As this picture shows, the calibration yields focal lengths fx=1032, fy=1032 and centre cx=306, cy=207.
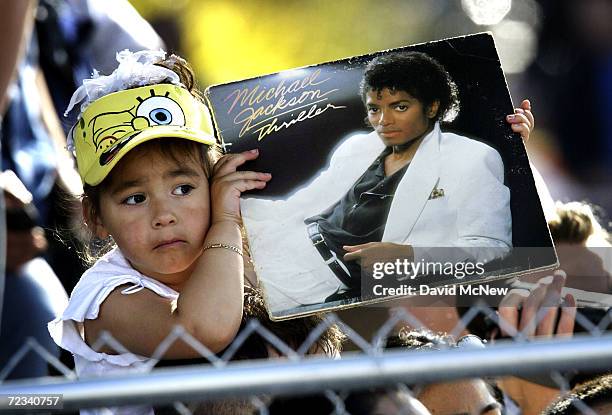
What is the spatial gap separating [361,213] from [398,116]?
214 mm

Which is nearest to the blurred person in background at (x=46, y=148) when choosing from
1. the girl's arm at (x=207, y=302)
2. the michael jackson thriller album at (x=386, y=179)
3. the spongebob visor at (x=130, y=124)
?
the spongebob visor at (x=130, y=124)

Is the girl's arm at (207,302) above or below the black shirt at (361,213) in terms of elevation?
below

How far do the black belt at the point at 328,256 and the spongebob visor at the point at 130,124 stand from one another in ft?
0.99

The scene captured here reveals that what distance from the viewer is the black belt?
6.60ft

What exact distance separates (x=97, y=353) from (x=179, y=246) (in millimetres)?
271

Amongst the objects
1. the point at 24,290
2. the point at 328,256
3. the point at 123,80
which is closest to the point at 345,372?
the point at 328,256

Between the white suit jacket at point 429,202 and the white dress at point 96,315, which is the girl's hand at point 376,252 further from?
the white dress at point 96,315

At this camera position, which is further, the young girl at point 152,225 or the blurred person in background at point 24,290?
the blurred person in background at point 24,290

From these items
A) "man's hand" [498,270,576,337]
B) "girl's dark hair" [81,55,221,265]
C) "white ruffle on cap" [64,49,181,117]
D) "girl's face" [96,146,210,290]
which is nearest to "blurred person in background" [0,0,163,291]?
"girl's dark hair" [81,55,221,265]

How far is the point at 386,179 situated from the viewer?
205 centimetres

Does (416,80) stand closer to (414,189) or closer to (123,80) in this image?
(414,189)

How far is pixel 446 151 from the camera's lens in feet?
6.77

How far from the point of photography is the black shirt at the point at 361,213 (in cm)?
203

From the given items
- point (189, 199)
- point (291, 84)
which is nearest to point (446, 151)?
point (291, 84)
